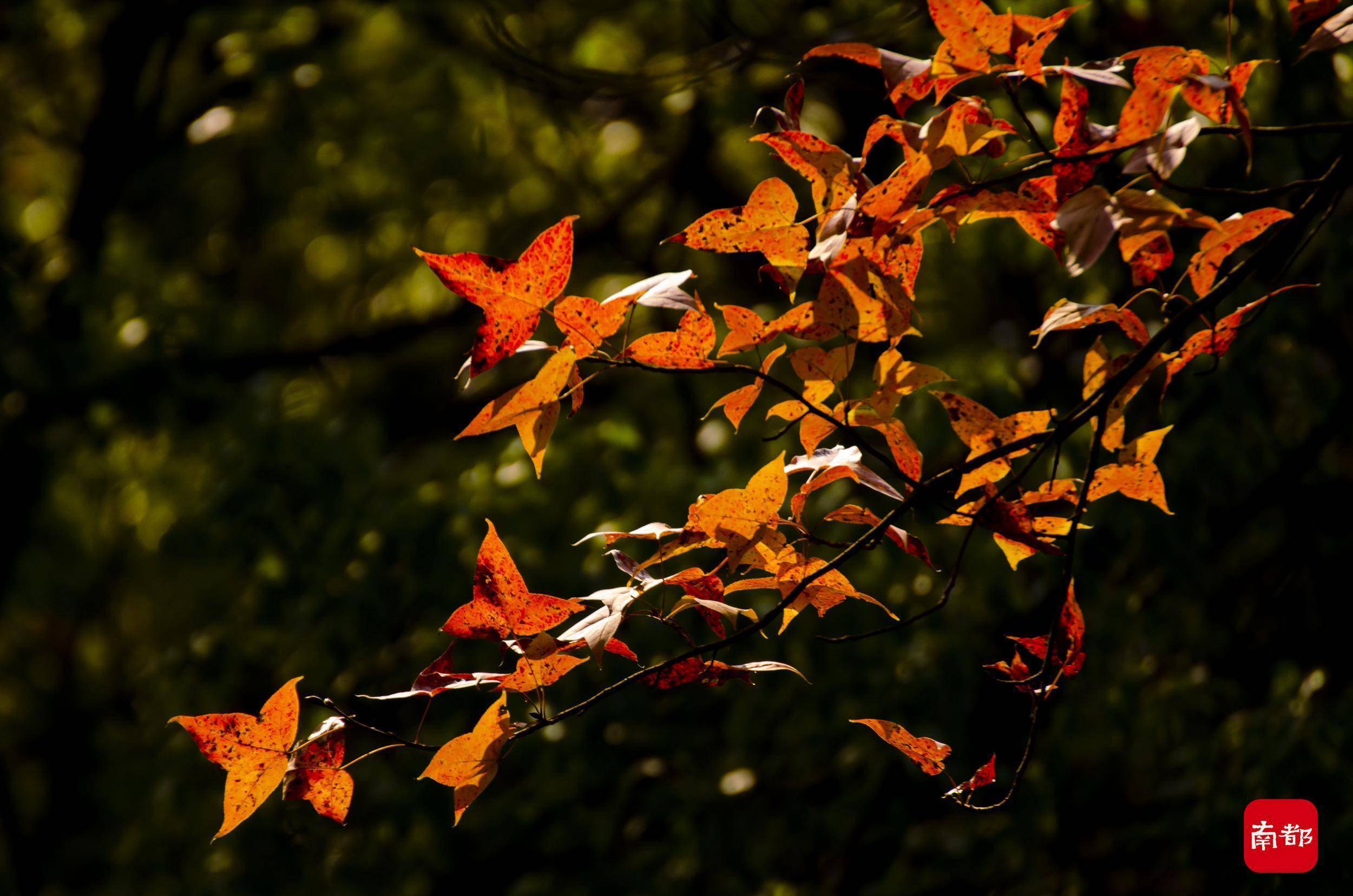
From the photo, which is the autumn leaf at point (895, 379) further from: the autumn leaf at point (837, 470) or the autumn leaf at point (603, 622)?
the autumn leaf at point (603, 622)

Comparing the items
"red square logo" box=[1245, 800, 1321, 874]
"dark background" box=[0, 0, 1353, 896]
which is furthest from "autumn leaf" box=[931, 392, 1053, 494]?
"red square logo" box=[1245, 800, 1321, 874]

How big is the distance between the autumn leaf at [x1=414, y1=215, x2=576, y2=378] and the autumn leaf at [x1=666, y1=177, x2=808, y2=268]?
65 mm

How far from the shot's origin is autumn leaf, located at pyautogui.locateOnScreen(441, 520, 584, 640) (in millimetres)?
564

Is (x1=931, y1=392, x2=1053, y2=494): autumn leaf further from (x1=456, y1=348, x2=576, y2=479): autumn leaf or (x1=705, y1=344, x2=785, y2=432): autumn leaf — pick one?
(x1=456, y1=348, x2=576, y2=479): autumn leaf

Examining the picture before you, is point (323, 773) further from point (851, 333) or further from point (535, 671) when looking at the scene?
point (851, 333)

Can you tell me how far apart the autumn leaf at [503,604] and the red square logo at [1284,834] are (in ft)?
4.60

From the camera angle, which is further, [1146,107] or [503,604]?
[503,604]

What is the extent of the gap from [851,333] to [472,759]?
286 mm

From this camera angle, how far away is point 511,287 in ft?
1.59

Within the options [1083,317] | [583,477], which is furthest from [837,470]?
[583,477]

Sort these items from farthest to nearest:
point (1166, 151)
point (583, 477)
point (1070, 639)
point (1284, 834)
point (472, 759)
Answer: point (583, 477) < point (1284, 834) < point (1070, 639) < point (472, 759) < point (1166, 151)

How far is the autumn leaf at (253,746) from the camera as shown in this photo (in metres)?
0.54

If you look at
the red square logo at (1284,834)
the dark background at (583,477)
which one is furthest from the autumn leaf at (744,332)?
the red square logo at (1284,834)

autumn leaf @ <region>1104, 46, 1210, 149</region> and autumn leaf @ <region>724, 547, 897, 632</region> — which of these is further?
autumn leaf @ <region>724, 547, 897, 632</region>
